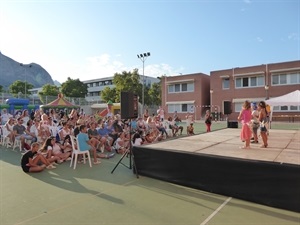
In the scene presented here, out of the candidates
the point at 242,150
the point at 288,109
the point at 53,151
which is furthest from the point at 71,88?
the point at 242,150

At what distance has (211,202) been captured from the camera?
4.54 metres

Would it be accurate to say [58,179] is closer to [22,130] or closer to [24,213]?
[24,213]

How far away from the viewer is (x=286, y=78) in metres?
28.0

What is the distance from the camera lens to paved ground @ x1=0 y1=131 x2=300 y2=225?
150 inches

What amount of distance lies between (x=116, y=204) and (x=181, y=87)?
33.2m

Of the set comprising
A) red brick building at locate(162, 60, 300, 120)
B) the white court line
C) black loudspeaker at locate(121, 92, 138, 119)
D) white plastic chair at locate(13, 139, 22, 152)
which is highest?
red brick building at locate(162, 60, 300, 120)

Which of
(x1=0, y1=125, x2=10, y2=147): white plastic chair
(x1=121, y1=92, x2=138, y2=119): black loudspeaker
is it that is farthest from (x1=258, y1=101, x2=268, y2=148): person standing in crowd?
(x1=0, y1=125, x2=10, y2=147): white plastic chair

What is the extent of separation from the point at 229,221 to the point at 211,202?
0.79 m

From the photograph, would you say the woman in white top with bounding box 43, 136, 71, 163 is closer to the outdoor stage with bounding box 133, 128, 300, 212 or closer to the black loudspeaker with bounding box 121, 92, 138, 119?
the black loudspeaker with bounding box 121, 92, 138, 119

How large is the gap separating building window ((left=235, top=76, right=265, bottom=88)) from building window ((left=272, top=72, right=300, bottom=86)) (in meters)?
1.34

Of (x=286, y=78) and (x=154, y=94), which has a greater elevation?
(x=286, y=78)

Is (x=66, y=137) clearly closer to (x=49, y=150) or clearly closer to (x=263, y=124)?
(x=49, y=150)

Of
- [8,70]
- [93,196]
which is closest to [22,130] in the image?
[93,196]

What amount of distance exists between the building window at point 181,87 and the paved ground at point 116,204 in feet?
100
